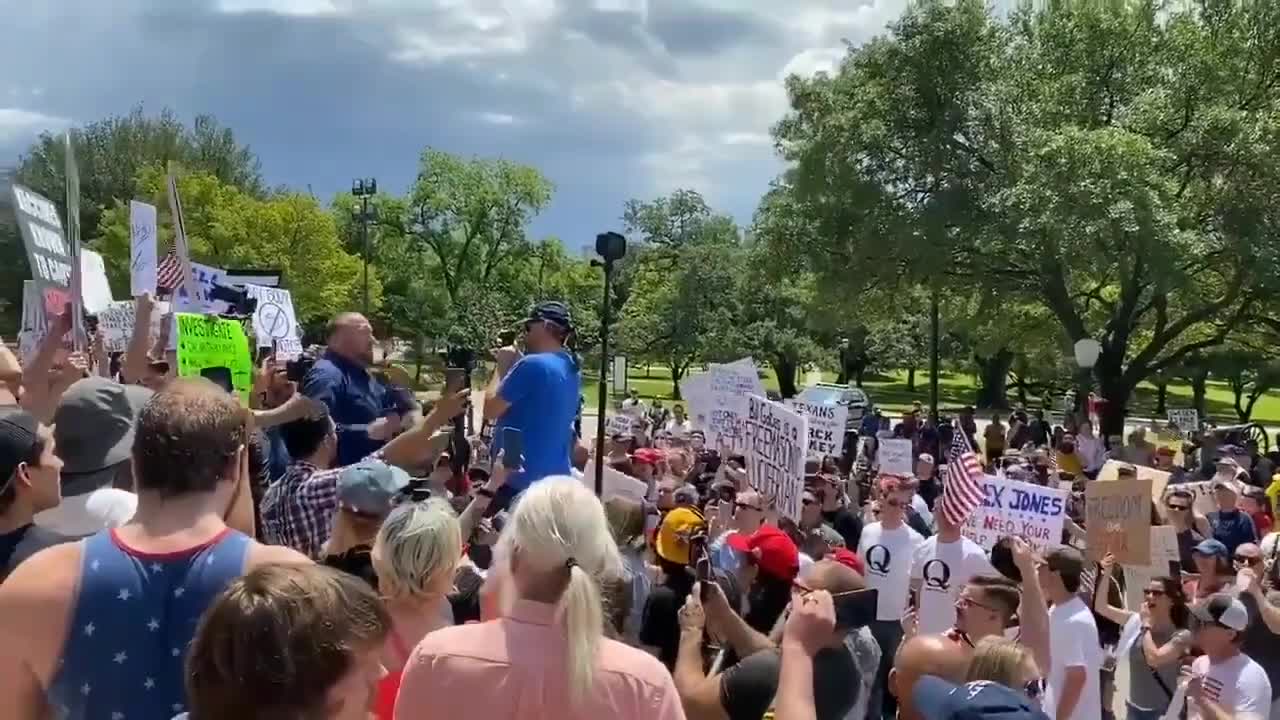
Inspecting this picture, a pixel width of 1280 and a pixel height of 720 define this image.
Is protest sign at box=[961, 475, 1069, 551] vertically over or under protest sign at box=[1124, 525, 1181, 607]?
over

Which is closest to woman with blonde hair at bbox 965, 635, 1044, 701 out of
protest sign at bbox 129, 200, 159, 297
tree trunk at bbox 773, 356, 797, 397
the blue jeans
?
the blue jeans

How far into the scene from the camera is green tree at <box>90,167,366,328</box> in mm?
46125

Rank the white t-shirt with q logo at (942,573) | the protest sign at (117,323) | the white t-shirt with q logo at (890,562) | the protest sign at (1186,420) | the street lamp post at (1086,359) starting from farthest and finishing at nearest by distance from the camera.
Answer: the street lamp post at (1086,359) → the protest sign at (1186,420) → the protest sign at (117,323) → the white t-shirt with q logo at (890,562) → the white t-shirt with q logo at (942,573)

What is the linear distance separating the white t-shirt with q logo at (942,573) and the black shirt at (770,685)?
3732 millimetres

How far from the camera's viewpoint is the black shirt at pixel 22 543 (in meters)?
3.18

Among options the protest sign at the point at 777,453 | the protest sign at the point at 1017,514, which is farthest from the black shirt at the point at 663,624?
the protest sign at the point at 1017,514

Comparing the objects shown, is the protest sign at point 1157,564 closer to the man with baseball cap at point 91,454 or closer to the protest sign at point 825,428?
the protest sign at point 825,428

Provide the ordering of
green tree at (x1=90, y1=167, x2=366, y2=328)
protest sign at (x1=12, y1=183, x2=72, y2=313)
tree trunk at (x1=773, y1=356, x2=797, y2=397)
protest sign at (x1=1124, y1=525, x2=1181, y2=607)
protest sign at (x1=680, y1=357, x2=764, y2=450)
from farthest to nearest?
tree trunk at (x1=773, y1=356, x2=797, y2=397) < green tree at (x1=90, y1=167, x2=366, y2=328) < protest sign at (x1=680, y1=357, x2=764, y2=450) < protest sign at (x1=1124, y1=525, x2=1181, y2=607) < protest sign at (x1=12, y1=183, x2=72, y2=313)

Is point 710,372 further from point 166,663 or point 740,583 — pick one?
point 166,663

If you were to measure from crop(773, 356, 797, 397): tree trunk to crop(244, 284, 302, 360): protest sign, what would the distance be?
38.1 metres

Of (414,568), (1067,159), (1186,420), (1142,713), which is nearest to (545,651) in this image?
(414,568)

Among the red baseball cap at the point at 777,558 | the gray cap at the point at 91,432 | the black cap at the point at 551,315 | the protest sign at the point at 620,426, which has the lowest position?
the protest sign at the point at 620,426

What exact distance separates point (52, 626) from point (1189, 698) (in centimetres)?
496

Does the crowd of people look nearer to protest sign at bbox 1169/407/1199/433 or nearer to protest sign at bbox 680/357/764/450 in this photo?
protest sign at bbox 680/357/764/450
